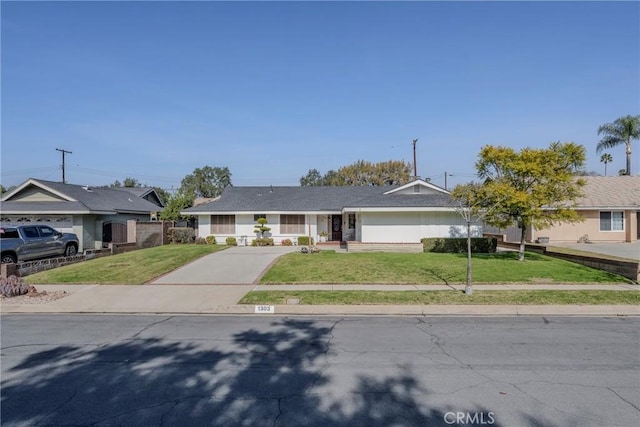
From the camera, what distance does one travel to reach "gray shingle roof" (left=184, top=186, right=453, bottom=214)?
85.5ft

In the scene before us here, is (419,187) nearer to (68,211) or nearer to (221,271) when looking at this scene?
(221,271)

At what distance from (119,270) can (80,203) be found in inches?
436

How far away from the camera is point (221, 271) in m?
16.8

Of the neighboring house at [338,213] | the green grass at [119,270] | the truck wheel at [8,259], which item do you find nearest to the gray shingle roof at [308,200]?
the neighboring house at [338,213]

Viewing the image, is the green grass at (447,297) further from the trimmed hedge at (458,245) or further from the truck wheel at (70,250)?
the truck wheel at (70,250)

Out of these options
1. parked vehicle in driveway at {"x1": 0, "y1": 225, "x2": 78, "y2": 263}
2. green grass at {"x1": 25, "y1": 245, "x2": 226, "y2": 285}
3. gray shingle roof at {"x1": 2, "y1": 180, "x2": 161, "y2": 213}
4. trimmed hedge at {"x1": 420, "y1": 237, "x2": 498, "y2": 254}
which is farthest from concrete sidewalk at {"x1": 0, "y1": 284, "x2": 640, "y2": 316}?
gray shingle roof at {"x1": 2, "y1": 180, "x2": 161, "y2": 213}

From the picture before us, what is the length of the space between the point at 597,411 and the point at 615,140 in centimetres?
4646

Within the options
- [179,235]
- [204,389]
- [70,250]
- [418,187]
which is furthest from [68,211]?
[204,389]

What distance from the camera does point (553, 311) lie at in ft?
34.0

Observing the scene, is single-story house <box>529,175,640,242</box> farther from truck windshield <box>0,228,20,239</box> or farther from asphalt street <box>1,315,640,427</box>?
truck windshield <box>0,228,20,239</box>

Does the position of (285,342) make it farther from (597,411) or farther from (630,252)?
(630,252)

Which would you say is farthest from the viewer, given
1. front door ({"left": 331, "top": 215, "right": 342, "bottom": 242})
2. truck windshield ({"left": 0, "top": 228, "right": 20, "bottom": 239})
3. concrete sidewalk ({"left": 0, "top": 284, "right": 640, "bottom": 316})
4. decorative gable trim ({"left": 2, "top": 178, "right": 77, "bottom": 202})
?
front door ({"left": 331, "top": 215, "right": 342, "bottom": 242})

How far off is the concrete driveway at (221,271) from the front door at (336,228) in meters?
10.6

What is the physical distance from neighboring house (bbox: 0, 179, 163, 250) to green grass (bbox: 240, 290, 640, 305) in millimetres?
Result: 17481
